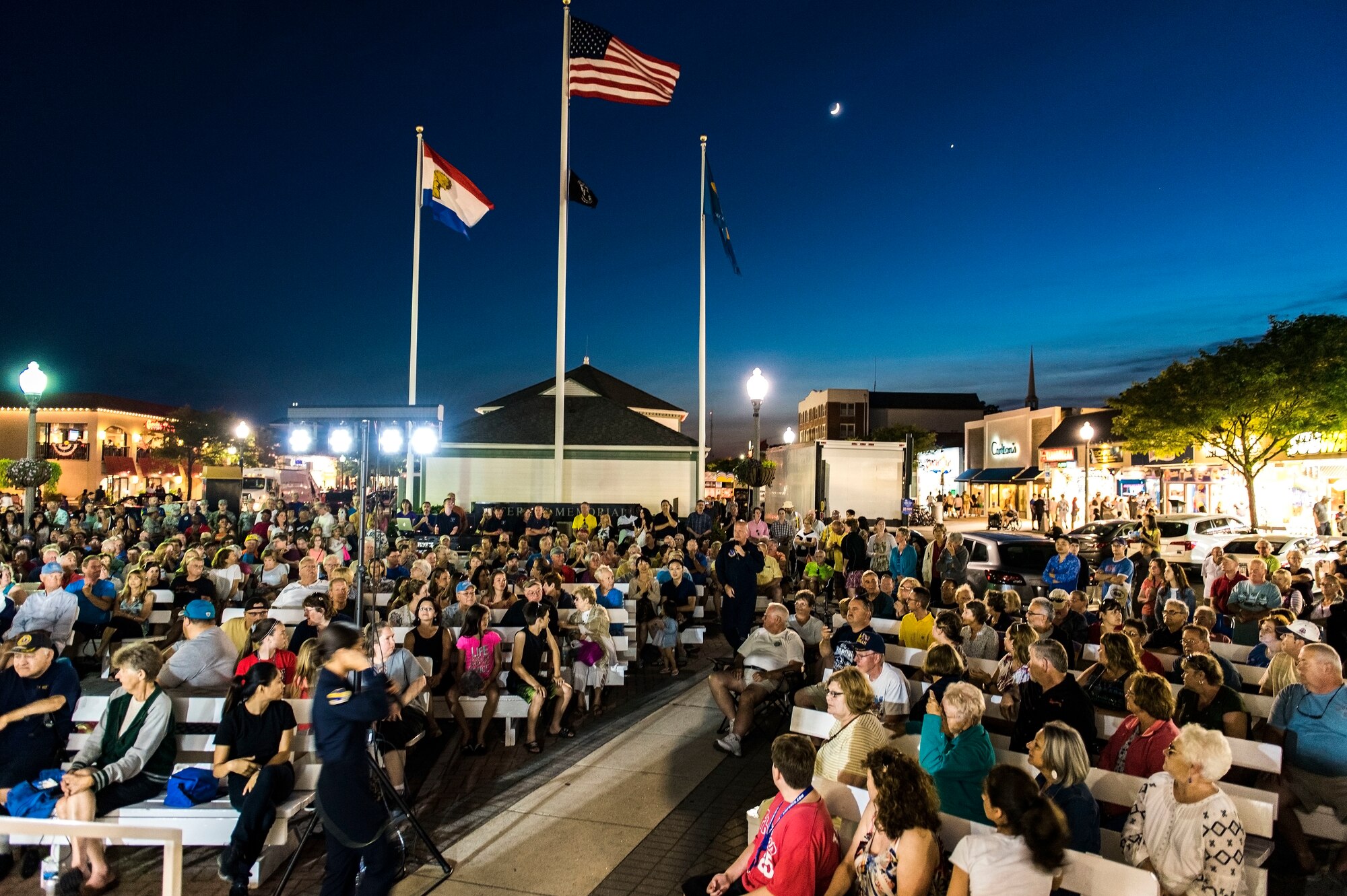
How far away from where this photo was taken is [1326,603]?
9578 mm

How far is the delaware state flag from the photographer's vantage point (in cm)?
2106

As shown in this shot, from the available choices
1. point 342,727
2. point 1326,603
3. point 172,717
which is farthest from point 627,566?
point 1326,603

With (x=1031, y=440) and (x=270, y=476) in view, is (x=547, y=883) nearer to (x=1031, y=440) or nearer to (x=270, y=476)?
(x=270, y=476)

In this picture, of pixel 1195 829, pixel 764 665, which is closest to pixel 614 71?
pixel 764 665

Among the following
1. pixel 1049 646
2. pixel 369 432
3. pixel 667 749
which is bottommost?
pixel 667 749

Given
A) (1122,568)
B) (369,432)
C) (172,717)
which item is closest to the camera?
(172,717)

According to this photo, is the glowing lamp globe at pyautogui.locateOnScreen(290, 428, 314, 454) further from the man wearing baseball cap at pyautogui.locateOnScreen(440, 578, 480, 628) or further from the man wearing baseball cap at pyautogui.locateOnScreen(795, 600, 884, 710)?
the man wearing baseball cap at pyautogui.locateOnScreen(795, 600, 884, 710)

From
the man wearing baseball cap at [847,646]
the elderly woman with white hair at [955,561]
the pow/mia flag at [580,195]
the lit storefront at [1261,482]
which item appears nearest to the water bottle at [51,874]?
the man wearing baseball cap at [847,646]

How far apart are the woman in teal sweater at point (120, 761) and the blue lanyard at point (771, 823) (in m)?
4.03

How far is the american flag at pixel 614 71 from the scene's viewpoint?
19172 millimetres

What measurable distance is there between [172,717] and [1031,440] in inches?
2127

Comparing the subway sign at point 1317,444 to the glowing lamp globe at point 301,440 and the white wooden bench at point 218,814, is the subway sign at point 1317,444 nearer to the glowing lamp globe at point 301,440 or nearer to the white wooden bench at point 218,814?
the glowing lamp globe at point 301,440

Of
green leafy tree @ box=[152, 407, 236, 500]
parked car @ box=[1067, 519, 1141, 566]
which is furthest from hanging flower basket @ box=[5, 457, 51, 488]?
green leafy tree @ box=[152, 407, 236, 500]

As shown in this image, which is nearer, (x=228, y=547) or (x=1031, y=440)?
(x=228, y=547)
